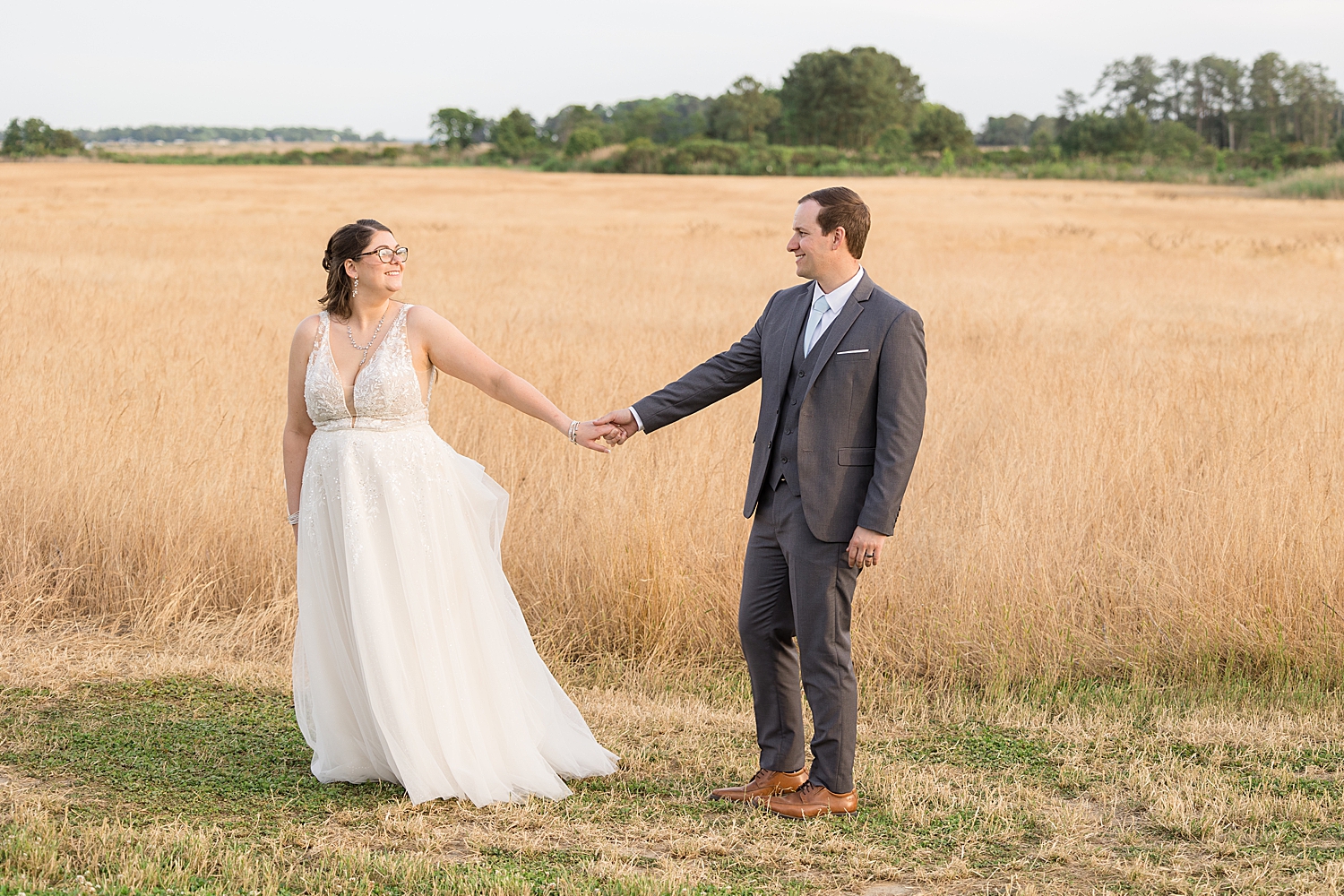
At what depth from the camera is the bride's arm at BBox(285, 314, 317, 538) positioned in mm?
4387

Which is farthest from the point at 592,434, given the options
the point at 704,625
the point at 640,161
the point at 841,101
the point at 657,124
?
the point at 657,124

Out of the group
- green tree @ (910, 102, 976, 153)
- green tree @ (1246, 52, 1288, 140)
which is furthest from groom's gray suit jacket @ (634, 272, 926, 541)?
green tree @ (1246, 52, 1288, 140)

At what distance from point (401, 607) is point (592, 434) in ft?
3.47

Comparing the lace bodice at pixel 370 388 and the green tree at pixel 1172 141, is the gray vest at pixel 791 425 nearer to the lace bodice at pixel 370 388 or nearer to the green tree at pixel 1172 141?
the lace bodice at pixel 370 388

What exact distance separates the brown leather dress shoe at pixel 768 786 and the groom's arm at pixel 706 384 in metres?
1.38

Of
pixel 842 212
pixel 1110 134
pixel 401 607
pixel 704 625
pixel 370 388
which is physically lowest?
pixel 704 625

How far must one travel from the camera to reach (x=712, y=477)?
24.6 feet

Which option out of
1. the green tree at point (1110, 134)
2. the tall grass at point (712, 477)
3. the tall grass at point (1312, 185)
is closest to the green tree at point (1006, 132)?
the green tree at point (1110, 134)

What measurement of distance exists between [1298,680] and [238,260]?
709 inches

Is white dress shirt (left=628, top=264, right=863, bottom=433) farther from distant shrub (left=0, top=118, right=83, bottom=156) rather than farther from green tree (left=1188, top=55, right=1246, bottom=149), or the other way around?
green tree (left=1188, top=55, right=1246, bottom=149)

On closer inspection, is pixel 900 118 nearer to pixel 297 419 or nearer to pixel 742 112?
pixel 742 112

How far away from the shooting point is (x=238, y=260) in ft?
65.5

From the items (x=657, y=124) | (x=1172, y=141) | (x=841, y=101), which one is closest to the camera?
(x=1172, y=141)

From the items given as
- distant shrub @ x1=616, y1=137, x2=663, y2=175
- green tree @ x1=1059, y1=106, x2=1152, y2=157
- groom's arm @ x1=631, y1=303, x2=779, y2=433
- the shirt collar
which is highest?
green tree @ x1=1059, y1=106, x2=1152, y2=157
